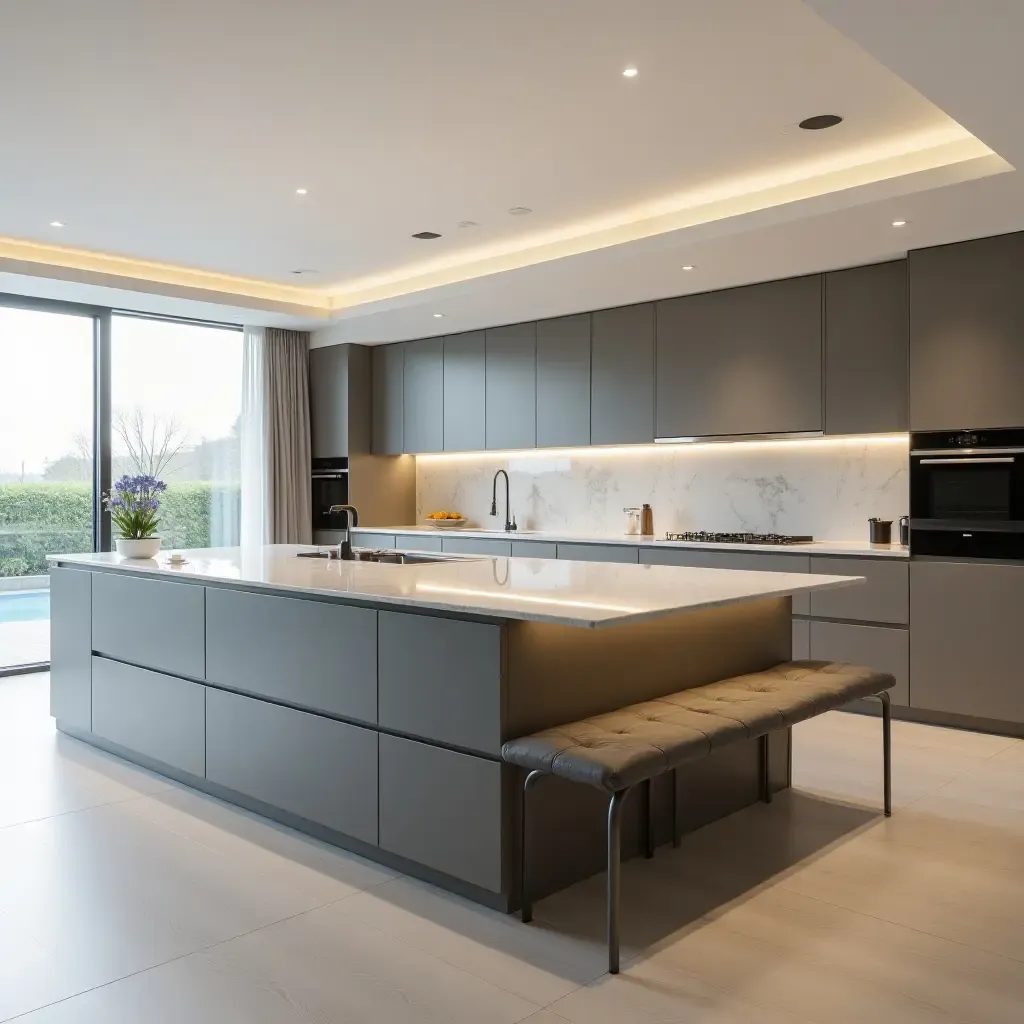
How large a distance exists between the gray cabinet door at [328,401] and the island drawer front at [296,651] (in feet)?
13.4

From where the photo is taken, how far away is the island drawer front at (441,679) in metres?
2.62

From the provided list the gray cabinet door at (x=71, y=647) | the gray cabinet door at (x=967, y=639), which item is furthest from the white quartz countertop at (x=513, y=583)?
the gray cabinet door at (x=967, y=639)

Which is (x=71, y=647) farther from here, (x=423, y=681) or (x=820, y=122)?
(x=820, y=122)

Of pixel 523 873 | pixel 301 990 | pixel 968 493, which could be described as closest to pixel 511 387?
pixel 968 493

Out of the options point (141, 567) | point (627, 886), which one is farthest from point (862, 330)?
point (141, 567)

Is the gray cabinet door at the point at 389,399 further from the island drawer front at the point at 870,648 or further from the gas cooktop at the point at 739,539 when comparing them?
the island drawer front at the point at 870,648

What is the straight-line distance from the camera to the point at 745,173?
4500 millimetres

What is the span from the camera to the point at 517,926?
8.36 ft

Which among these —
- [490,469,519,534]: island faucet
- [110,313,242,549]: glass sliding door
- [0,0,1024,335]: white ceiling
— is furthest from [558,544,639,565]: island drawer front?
[110,313,242,549]: glass sliding door

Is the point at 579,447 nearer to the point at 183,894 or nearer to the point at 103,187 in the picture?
the point at 103,187

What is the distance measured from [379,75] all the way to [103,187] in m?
1.98

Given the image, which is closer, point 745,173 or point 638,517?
point 745,173

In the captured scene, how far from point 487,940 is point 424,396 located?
17.5 ft

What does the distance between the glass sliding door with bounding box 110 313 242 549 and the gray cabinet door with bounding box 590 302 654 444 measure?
303 cm
